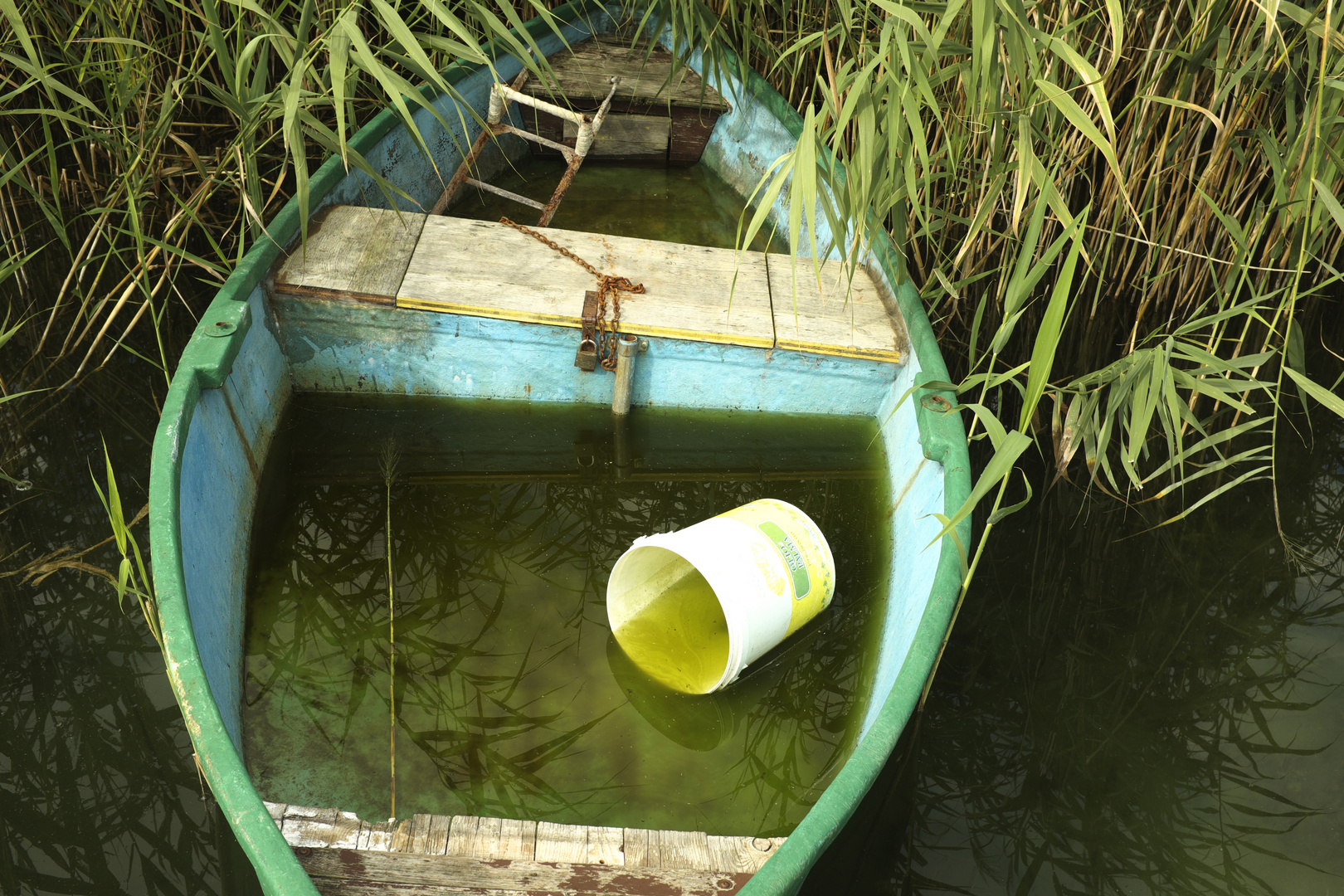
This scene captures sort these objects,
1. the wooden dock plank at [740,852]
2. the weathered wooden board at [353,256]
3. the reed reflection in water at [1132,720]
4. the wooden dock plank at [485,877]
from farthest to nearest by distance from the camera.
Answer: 1. the weathered wooden board at [353,256]
2. the reed reflection in water at [1132,720]
3. the wooden dock plank at [740,852]
4. the wooden dock plank at [485,877]

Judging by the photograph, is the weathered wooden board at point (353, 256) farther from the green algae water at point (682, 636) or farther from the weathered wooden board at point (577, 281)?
the green algae water at point (682, 636)

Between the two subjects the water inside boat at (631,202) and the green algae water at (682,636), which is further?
the water inside boat at (631,202)

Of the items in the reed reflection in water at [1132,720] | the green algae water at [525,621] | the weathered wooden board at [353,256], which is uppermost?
the weathered wooden board at [353,256]

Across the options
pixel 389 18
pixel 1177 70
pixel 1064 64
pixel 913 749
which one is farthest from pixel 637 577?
pixel 1177 70

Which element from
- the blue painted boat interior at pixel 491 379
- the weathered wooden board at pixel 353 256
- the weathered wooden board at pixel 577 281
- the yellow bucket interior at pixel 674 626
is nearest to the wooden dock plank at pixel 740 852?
the yellow bucket interior at pixel 674 626

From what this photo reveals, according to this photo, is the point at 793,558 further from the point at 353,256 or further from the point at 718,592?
the point at 353,256

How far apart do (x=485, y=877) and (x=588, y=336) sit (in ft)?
4.84

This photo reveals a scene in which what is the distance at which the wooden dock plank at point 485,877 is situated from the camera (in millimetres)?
1519

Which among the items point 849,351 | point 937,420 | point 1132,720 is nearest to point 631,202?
point 849,351

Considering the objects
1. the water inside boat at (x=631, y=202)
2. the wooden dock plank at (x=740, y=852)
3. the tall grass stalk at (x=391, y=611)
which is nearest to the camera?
the wooden dock plank at (x=740, y=852)

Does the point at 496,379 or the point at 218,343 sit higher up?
the point at 218,343

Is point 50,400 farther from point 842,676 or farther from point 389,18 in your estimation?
point 842,676

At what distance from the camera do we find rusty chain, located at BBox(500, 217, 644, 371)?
8.49ft

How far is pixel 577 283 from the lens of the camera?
269 centimetres
